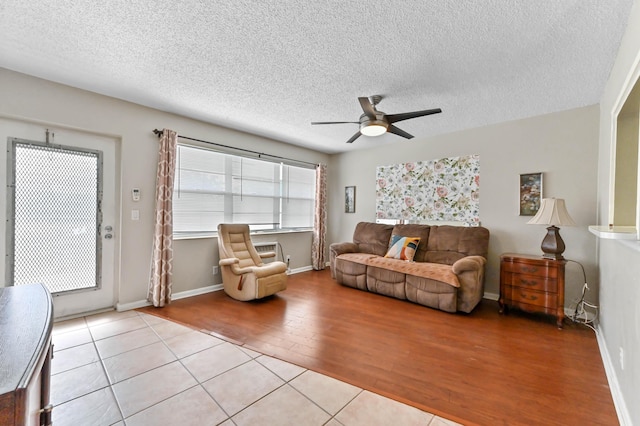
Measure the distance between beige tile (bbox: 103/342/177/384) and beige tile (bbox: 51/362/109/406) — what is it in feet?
0.19

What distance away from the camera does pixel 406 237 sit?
14.4 feet

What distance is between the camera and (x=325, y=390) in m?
1.84

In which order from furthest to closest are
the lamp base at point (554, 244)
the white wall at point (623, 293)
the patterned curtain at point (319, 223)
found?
the patterned curtain at point (319, 223) → the lamp base at point (554, 244) → the white wall at point (623, 293)

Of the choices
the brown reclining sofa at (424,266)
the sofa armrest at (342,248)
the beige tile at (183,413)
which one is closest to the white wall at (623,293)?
the brown reclining sofa at (424,266)

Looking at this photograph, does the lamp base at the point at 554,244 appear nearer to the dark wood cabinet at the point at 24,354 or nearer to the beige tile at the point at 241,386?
the beige tile at the point at 241,386

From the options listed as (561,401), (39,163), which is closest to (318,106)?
(39,163)

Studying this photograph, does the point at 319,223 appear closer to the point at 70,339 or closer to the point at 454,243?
the point at 454,243

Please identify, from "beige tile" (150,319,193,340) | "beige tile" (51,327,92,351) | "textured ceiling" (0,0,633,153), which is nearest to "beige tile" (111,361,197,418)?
"beige tile" (150,319,193,340)

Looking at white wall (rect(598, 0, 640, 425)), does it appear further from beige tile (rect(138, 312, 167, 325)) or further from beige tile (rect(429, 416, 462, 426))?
beige tile (rect(138, 312, 167, 325))

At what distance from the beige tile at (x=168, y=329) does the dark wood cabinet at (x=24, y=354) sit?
55.5 inches

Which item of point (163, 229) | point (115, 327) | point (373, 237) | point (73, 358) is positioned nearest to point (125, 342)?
point (73, 358)

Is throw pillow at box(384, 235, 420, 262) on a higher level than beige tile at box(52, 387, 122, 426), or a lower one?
higher

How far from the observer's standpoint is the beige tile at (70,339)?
239 cm

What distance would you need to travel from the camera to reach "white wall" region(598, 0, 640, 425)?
4.75ft
